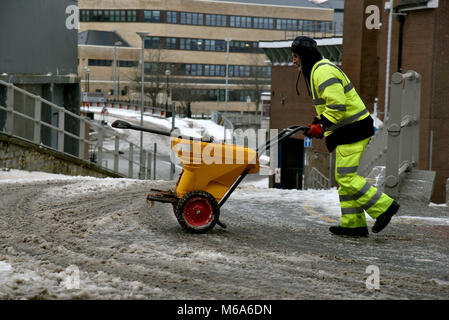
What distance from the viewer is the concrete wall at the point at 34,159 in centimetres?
1231

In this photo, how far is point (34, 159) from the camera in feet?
43.5

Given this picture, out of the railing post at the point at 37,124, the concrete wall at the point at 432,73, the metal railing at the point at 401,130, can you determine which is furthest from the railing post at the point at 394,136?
the concrete wall at the point at 432,73

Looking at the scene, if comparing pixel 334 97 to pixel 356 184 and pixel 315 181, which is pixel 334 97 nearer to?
pixel 356 184

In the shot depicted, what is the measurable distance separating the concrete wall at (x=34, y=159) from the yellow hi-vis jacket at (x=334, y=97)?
7.17 metres

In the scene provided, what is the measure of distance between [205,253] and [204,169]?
125 cm

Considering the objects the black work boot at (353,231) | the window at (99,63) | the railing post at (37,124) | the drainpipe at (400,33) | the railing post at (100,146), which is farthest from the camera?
the window at (99,63)

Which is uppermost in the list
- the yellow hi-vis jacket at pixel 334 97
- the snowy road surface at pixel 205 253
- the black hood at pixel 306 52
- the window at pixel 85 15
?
the window at pixel 85 15

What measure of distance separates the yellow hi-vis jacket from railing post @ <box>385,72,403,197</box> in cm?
225

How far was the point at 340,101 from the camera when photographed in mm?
6727

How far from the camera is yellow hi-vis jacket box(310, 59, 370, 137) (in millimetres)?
6707

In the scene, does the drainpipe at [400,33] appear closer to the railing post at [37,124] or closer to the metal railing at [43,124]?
the metal railing at [43,124]

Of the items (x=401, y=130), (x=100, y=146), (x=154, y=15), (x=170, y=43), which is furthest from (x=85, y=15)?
(x=401, y=130)

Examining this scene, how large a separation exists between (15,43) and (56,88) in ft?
10.8
